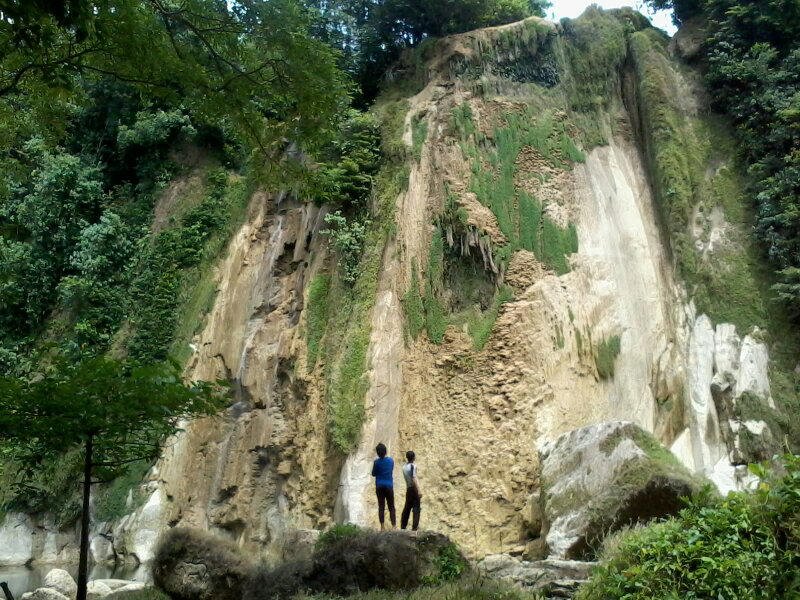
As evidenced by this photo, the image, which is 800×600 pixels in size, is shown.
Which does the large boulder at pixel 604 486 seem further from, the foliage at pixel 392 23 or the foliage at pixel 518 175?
the foliage at pixel 392 23

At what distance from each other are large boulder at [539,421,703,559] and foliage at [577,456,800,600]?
332 cm

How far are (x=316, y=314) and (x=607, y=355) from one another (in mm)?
6313

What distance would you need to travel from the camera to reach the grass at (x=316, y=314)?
1689 centimetres

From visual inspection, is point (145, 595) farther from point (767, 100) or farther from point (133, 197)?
point (133, 197)

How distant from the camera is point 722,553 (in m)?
5.44

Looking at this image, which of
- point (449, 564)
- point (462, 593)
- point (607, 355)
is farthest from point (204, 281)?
point (462, 593)

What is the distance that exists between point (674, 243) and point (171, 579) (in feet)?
39.5

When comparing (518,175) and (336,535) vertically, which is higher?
(518,175)

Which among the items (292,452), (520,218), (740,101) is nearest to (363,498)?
(292,452)

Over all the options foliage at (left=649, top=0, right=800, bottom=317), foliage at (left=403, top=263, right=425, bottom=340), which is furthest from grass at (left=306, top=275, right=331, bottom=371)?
foliage at (left=649, top=0, right=800, bottom=317)

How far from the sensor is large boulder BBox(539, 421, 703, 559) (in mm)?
9922

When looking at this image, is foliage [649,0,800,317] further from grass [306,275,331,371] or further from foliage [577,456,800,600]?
foliage [577,456,800,600]

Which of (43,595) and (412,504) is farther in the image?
(43,595)

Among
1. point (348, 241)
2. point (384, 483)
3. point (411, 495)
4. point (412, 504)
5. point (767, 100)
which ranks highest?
point (767, 100)
